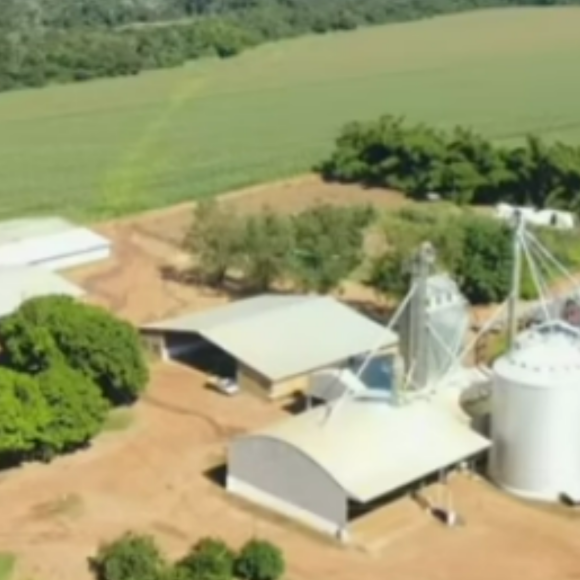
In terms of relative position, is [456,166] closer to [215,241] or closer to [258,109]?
[215,241]

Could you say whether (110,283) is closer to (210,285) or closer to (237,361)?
(210,285)

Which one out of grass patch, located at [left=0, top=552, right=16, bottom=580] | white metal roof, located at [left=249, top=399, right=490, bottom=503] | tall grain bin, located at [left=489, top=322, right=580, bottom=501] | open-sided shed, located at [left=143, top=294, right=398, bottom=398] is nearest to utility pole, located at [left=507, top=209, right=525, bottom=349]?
tall grain bin, located at [left=489, top=322, right=580, bottom=501]

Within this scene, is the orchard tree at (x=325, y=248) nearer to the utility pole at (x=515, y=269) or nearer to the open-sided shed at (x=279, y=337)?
the open-sided shed at (x=279, y=337)

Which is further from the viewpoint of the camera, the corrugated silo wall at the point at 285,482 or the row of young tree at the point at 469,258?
the row of young tree at the point at 469,258

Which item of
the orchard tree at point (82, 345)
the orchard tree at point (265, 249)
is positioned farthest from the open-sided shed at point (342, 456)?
the orchard tree at point (265, 249)

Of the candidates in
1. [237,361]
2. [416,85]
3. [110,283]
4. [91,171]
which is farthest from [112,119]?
[237,361]

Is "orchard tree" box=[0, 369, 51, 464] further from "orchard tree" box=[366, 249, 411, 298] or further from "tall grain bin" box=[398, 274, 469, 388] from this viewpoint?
"orchard tree" box=[366, 249, 411, 298]
